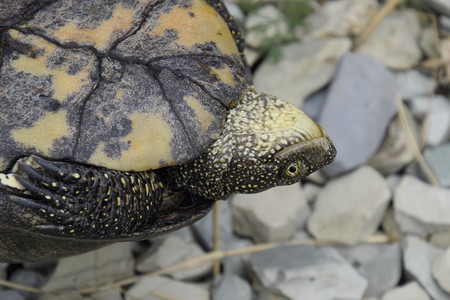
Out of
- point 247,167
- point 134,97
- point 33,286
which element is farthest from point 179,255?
point 134,97

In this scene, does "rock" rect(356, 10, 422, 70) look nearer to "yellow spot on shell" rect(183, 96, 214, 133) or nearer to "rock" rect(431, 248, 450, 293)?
"rock" rect(431, 248, 450, 293)

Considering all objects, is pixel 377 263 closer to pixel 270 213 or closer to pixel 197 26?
pixel 270 213

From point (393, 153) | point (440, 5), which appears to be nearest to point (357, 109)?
point (393, 153)

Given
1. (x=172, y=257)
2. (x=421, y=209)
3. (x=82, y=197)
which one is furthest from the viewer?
(x=421, y=209)

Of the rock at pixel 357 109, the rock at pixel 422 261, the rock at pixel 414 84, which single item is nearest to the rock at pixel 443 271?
the rock at pixel 422 261

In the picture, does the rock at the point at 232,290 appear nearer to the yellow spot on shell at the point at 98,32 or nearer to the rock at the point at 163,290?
the rock at the point at 163,290

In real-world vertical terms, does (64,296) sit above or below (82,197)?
below
